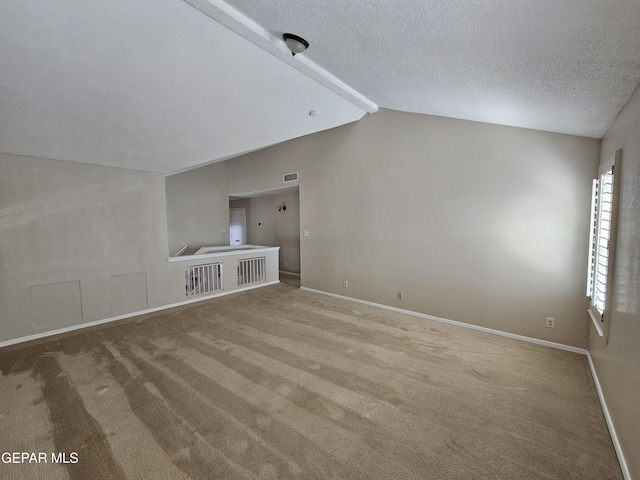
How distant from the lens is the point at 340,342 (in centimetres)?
337

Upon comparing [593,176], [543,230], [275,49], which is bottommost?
[543,230]

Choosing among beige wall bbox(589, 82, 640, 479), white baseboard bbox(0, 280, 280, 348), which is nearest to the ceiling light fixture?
beige wall bbox(589, 82, 640, 479)

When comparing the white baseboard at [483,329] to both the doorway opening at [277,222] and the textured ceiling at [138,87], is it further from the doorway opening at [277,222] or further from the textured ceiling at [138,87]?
the textured ceiling at [138,87]

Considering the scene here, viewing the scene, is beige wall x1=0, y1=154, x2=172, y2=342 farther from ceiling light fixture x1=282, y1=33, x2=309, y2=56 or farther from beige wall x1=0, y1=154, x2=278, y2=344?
ceiling light fixture x1=282, y1=33, x2=309, y2=56

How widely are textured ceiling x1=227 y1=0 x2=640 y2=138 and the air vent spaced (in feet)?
11.2

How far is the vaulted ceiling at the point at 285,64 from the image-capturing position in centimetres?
139

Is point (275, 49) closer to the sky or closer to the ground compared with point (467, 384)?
closer to the sky

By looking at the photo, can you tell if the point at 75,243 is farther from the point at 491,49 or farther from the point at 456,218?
the point at 456,218

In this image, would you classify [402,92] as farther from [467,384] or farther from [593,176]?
[467,384]

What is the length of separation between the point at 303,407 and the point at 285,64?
314 centimetres

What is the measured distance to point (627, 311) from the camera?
1709mm

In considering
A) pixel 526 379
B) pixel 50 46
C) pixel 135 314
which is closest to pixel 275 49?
pixel 50 46

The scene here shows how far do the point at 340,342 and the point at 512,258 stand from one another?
2465 millimetres

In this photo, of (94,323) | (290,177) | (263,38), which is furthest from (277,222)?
(263,38)
